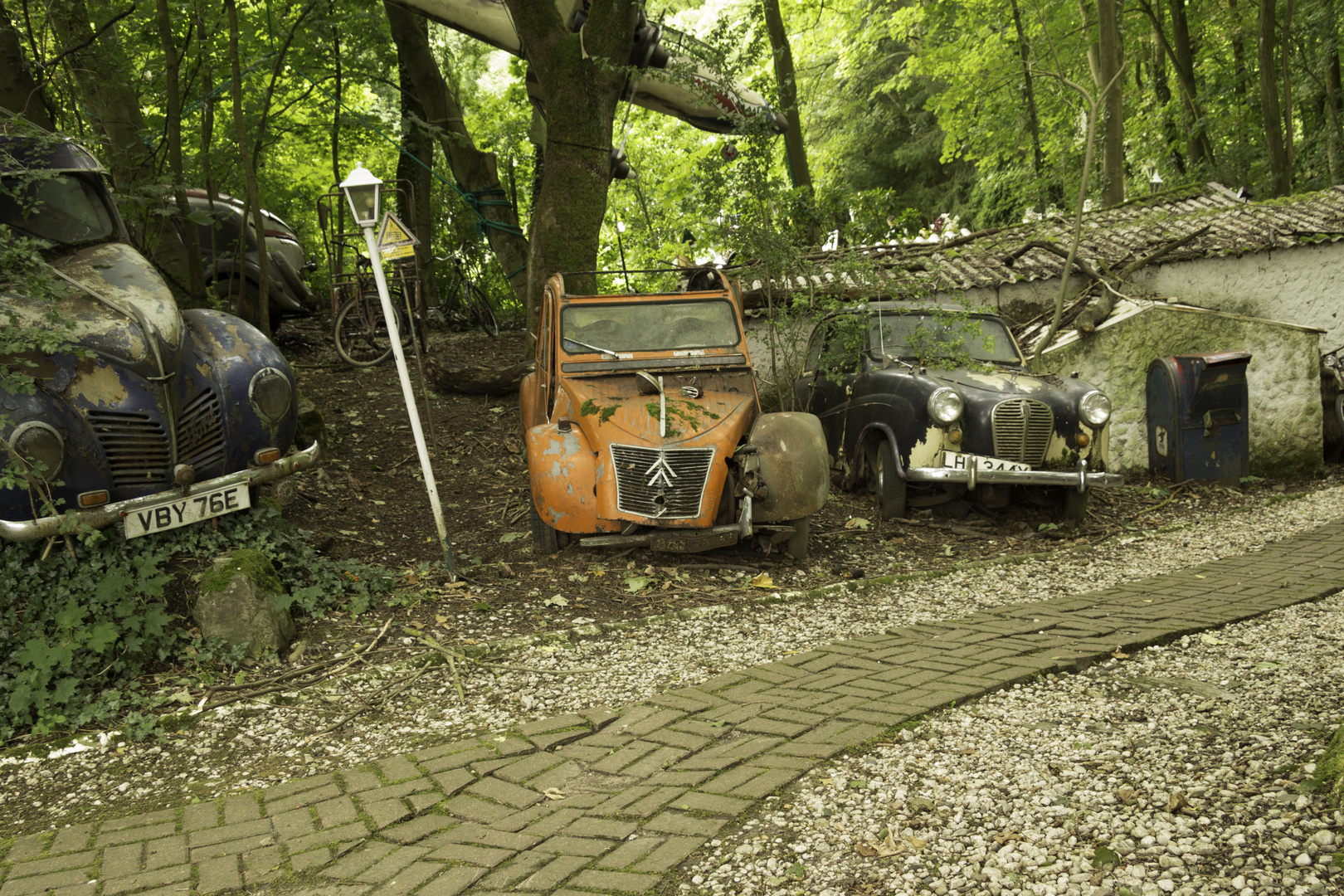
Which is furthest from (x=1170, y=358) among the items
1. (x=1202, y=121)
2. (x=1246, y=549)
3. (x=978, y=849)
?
(x=1202, y=121)

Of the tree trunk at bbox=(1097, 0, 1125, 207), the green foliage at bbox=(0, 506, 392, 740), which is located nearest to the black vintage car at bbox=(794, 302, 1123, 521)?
the green foliage at bbox=(0, 506, 392, 740)

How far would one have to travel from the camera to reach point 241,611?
4504 millimetres

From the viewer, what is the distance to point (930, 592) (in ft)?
19.1

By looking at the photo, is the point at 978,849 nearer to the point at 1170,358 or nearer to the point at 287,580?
the point at 287,580

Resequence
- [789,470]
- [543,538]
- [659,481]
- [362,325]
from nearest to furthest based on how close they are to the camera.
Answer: [659,481] → [789,470] → [543,538] → [362,325]

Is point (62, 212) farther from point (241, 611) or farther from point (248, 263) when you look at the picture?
point (248, 263)

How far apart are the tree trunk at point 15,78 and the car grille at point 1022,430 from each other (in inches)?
305

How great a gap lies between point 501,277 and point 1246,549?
10.6m

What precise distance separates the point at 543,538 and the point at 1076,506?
451cm

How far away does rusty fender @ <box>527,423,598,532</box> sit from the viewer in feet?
19.4

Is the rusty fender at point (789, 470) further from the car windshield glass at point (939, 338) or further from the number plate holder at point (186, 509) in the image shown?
the number plate holder at point (186, 509)

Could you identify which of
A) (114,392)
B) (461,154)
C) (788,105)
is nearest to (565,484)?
(114,392)

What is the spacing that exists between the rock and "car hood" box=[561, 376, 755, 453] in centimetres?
231

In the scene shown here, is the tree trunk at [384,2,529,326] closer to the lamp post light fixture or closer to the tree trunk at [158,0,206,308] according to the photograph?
the tree trunk at [158,0,206,308]
